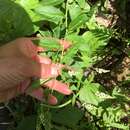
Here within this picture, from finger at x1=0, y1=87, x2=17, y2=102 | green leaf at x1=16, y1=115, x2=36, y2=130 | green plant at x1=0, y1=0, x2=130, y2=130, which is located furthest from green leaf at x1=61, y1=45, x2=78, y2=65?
green leaf at x1=16, y1=115, x2=36, y2=130

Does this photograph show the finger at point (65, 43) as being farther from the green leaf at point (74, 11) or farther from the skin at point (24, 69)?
the green leaf at point (74, 11)

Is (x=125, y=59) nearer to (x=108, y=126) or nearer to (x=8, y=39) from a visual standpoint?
(x=108, y=126)

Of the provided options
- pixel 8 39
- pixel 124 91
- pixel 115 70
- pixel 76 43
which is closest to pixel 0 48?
pixel 8 39

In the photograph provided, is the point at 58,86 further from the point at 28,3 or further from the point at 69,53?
the point at 28,3

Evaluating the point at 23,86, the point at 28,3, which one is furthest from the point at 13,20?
the point at 23,86

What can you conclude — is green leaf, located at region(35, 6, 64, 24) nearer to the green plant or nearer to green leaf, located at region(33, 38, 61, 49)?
the green plant
